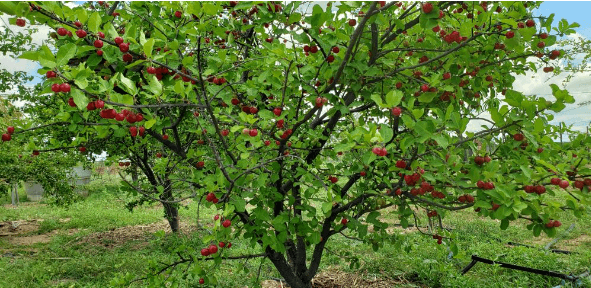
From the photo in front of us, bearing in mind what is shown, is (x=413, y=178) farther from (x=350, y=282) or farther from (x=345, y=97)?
(x=350, y=282)

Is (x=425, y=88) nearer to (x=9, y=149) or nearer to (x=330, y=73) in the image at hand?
(x=330, y=73)

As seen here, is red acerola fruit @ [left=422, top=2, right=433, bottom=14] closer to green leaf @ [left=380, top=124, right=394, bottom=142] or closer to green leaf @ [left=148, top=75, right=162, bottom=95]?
green leaf @ [left=380, top=124, right=394, bottom=142]

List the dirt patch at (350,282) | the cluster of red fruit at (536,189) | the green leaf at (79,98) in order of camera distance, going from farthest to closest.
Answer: the dirt patch at (350,282)
the cluster of red fruit at (536,189)
the green leaf at (79,98)

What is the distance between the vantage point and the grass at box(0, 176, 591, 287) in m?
4.89

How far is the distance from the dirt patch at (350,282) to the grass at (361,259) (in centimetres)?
16

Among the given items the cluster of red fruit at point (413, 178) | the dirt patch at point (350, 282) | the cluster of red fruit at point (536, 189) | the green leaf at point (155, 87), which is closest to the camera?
the green leaf at point (155, 87)

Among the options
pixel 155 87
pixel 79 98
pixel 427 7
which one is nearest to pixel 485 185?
pixel 427 7

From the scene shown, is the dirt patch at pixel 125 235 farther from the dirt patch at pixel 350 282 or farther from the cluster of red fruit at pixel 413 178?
the cluster of red fruit at pixel 413 178

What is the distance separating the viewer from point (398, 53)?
315 cm

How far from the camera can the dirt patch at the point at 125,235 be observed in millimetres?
8227

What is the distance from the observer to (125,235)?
898 cm

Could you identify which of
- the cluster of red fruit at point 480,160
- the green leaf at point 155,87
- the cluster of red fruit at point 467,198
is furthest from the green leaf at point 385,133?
the green leaf at point 155,87

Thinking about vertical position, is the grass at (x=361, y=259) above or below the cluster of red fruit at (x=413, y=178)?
below

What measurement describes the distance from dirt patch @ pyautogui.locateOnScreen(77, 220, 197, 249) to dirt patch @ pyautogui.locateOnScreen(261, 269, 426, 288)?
14.1 feet
